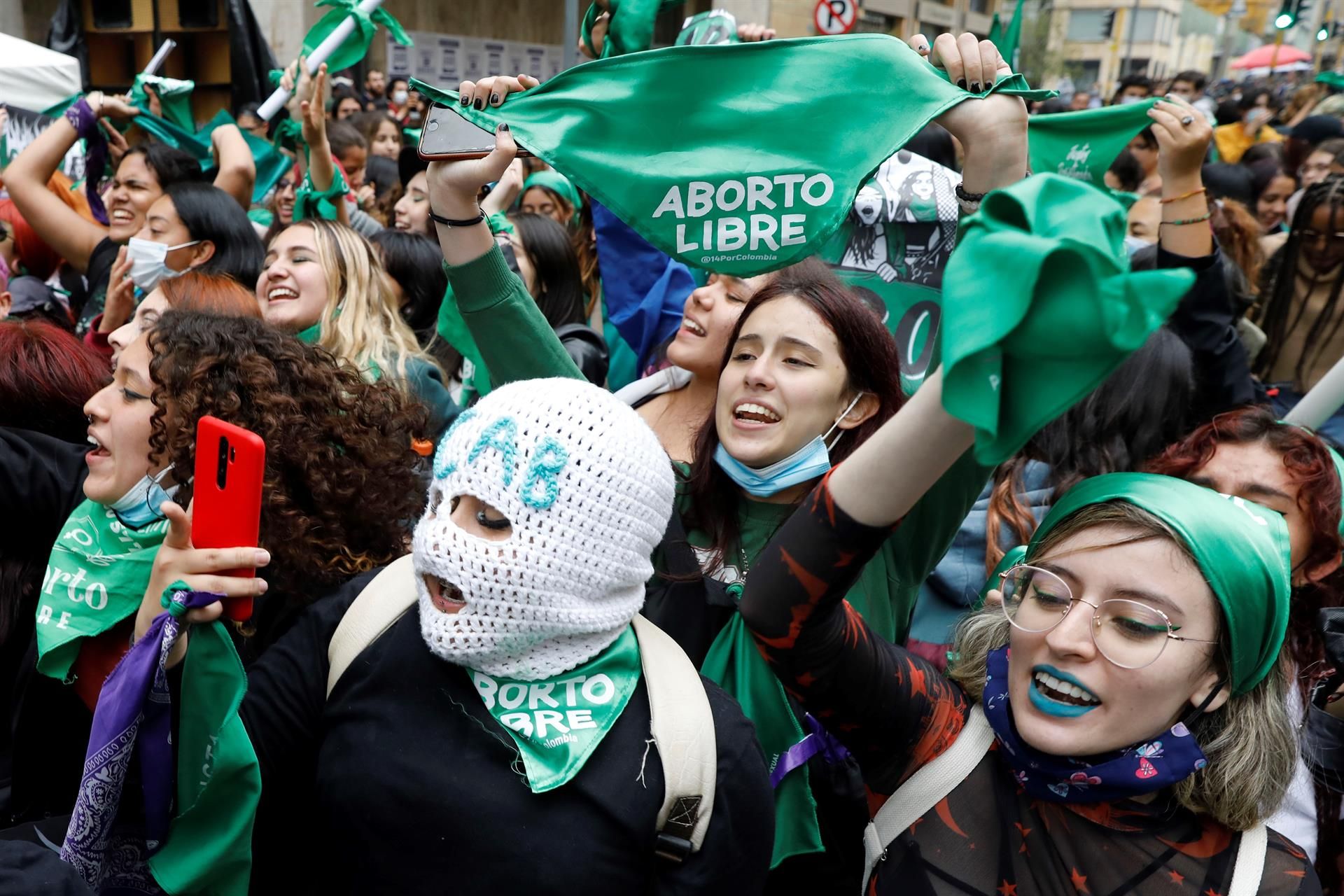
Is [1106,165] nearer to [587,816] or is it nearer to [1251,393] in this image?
[1251,393]

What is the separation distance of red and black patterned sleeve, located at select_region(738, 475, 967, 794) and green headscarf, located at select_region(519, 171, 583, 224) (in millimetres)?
4189

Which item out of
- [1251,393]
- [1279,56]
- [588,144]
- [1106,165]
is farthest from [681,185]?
[1279,56]

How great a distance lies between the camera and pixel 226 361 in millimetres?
2156

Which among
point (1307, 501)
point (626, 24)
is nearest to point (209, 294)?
point (626, 24)

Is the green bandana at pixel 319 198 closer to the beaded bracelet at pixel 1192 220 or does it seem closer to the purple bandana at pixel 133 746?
the beaded bracelet at pixel 1192 220

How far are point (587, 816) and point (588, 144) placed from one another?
127 centimetres

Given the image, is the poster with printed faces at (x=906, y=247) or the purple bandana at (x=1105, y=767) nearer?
the purple bandana at (x=1105, y=767)

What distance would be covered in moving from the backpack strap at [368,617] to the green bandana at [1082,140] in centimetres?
195

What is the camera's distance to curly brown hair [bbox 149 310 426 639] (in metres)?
2.03

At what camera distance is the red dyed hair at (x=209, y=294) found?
3082mm

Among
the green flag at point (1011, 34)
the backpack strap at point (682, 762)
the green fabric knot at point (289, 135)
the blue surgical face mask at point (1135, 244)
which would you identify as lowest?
the backpack strap at point (682, 762)

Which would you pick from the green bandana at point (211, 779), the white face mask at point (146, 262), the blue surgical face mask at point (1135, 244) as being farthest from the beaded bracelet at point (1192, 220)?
the white face mask at point (146, 262)

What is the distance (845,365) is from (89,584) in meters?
1.58

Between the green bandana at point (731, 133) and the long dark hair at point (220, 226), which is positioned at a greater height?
the green bandana at point (731, 133)
